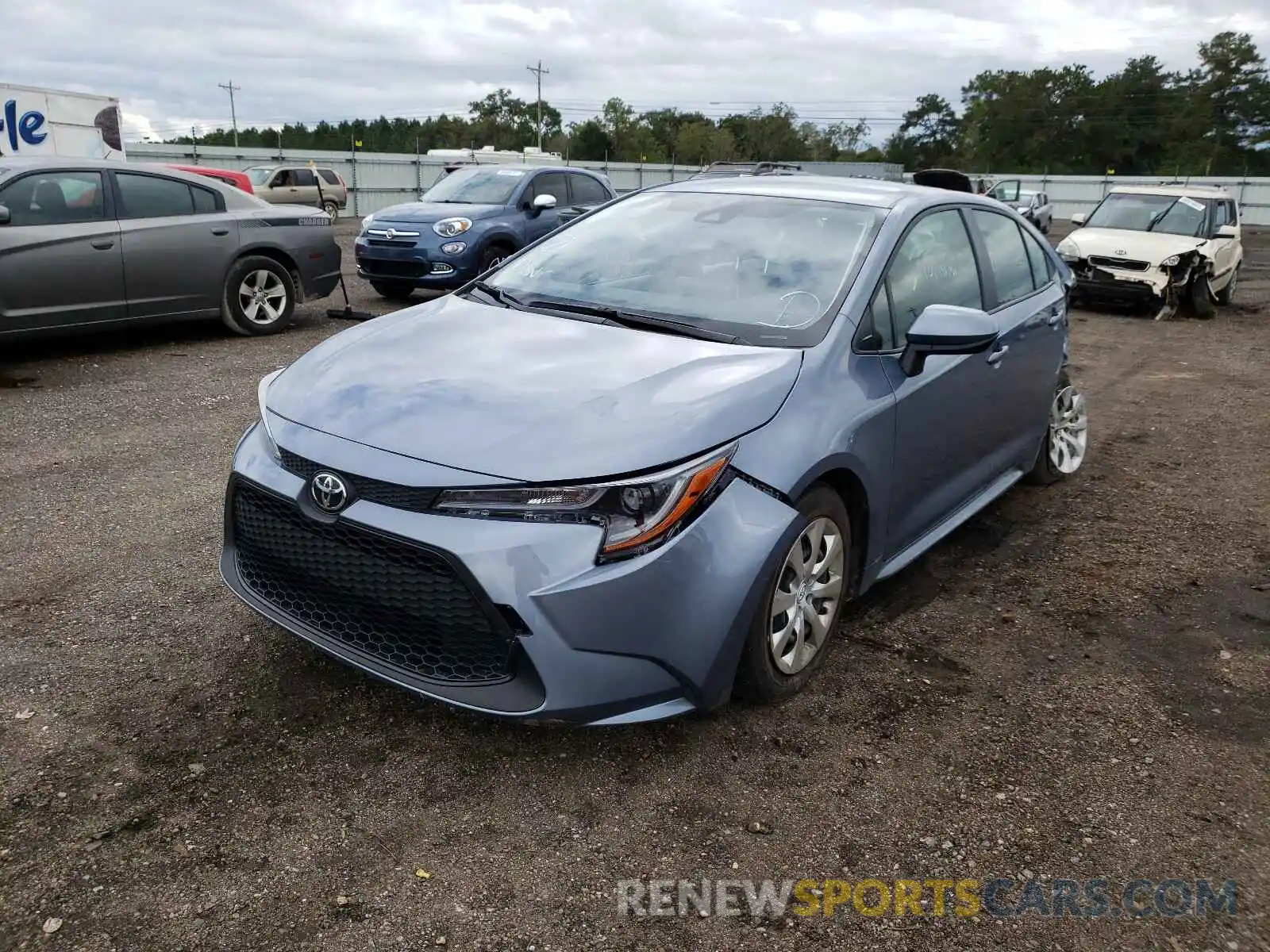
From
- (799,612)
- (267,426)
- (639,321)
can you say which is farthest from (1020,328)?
(267,426)

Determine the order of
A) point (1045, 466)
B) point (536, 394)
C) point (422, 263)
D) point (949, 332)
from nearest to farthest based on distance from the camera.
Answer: point (536, 394) → point (949, 332) → point (1045, 466) → point (422, 263)

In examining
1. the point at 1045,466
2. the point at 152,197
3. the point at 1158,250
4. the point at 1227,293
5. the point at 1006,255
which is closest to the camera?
the point at 1006,255

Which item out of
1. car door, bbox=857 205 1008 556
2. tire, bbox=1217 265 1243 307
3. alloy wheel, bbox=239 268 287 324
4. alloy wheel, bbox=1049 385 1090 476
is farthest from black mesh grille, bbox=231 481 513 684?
tire, bbox=1217 265 1243 307

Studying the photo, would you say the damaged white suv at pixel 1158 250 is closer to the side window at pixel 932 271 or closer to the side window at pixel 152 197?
the side window at pixel 932 271

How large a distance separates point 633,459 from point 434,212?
30.5 feet

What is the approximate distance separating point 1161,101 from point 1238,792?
95.1 m

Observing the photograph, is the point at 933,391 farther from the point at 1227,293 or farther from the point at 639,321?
the point at 1227,293

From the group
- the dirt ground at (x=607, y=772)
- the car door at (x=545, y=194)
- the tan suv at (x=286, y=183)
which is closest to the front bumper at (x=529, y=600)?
the dirt ground at (x=607, y=772)

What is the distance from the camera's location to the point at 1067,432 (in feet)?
18.5

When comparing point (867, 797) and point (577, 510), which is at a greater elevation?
point (577, 510)

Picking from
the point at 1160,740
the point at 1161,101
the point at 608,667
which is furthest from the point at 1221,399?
the point at 1161,101

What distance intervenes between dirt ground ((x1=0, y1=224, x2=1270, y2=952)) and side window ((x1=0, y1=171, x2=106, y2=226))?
3.89 meters

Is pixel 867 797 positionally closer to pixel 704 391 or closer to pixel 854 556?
pixel 854 556

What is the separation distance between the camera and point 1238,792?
284 centimetres
